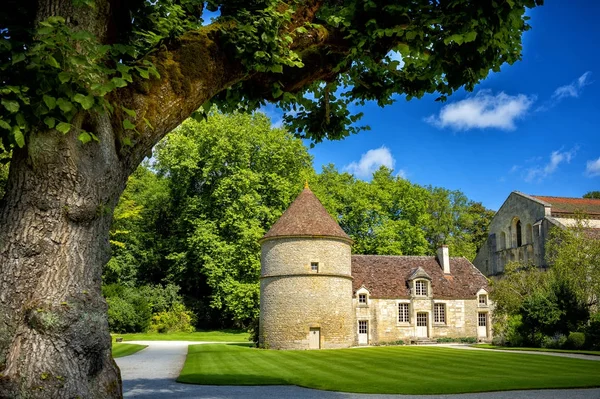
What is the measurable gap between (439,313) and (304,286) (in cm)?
1265

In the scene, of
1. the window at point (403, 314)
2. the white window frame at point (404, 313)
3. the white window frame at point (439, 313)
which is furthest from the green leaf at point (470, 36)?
the white window frame at point (439, 313)

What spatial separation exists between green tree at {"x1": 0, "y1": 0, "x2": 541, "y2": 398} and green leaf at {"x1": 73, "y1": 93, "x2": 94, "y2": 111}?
0.6 inches

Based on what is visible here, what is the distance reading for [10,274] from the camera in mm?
4590

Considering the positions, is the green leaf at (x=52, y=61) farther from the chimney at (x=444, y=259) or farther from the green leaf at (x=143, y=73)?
the chimney at (x=444, y=259)

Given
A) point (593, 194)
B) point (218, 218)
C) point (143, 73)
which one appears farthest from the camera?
point (593, 194)

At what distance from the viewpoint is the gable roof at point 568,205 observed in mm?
40531

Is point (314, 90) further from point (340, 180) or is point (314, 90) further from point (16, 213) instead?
point (340, 180)

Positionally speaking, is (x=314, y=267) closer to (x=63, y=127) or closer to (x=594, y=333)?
(x=594, y=333)

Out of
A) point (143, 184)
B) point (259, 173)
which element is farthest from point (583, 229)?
point (143, 184)

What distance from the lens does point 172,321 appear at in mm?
41469

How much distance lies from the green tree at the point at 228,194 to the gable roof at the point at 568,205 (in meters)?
17.7

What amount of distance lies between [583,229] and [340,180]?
69.9ft

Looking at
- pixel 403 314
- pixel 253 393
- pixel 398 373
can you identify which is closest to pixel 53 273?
pixel 253 393

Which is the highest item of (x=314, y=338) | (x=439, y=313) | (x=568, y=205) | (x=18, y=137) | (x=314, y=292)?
(x=568, y=205)
